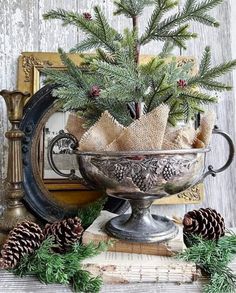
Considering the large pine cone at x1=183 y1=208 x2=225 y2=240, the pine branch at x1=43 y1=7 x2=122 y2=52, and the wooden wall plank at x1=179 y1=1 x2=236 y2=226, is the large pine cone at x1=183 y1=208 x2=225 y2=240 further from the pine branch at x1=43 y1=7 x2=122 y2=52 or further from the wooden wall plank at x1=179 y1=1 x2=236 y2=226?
the pine branch at x1=43 y1=7 x2=122 y2=52

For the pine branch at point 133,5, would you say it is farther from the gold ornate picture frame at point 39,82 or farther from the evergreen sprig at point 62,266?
the evergreen sprig at point 62,266

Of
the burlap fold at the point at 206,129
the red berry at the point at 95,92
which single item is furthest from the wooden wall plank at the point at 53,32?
the burlap fold at the point at 206,129

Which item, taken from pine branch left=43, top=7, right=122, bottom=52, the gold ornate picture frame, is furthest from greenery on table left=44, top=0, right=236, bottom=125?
the gold ornate picture frame

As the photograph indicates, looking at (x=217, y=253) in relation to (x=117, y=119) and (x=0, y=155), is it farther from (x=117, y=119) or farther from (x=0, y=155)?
(x=0, y=155)

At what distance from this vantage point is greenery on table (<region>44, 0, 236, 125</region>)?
488 mm

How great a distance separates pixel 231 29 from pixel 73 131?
49cm

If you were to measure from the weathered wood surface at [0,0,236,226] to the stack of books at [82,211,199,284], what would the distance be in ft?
0.80

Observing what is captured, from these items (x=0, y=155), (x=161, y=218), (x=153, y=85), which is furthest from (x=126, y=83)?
(x=0, y=155)

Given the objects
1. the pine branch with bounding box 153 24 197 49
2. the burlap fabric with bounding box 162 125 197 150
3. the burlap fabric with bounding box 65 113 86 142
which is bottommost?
the burlap fabric with bounding box 162 125 197 150

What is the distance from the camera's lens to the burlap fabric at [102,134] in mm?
487

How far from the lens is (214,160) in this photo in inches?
29.9

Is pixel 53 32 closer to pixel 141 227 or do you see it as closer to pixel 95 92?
pixel 95 92

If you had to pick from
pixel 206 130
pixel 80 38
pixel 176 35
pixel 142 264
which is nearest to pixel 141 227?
pixel 142 264

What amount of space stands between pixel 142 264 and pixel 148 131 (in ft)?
0.62
